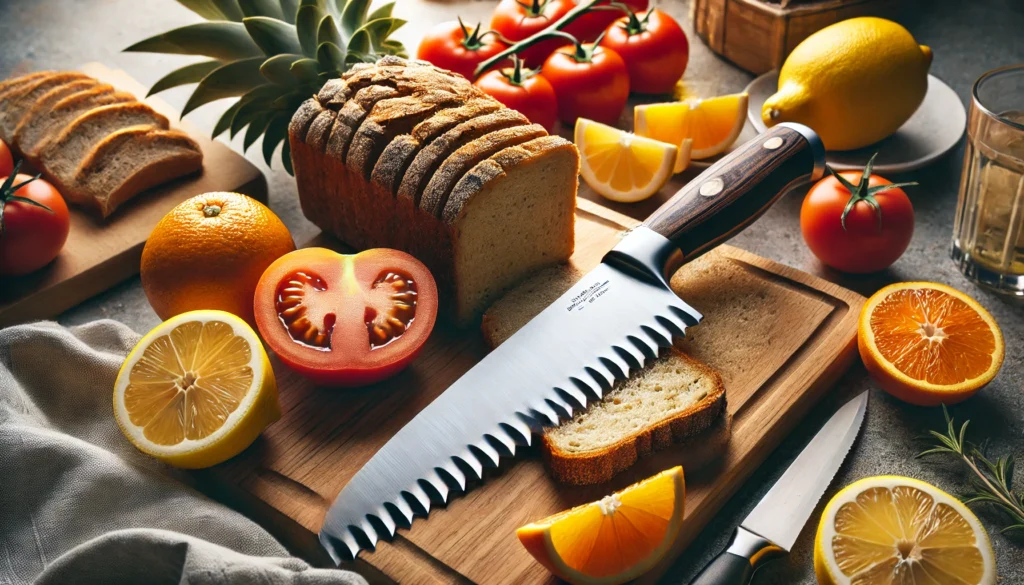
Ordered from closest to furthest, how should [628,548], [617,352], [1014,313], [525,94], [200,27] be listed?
[628,548] → [617,352] → [1014,313] → [200,27] → [525,94]

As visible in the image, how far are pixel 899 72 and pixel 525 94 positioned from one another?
105 cm

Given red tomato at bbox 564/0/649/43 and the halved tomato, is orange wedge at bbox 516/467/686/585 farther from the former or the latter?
red tomato at bbox 564/0/649/43

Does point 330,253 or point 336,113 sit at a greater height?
point 336,113

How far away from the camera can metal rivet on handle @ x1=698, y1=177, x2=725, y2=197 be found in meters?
2.24

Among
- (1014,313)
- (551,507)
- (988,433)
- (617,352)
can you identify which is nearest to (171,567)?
(551,507)

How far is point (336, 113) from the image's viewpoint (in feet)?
7.74

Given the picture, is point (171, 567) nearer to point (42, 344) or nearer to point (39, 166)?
point (42, 344)

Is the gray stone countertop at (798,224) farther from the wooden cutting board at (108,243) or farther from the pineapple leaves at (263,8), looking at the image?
the pineapple leaves at (263,8)

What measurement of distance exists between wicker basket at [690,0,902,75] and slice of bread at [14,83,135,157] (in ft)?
6.27

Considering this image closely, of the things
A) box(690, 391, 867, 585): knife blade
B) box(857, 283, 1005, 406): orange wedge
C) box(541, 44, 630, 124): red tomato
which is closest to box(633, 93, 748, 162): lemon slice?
box(541, 44, 630, 124): red tomato

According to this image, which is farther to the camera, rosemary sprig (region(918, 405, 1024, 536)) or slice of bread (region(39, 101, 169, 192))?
slice of bread (region(39, 101, 169, 192))

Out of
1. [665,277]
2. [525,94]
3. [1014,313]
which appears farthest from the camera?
[525,94]

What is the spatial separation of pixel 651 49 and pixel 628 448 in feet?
5.24

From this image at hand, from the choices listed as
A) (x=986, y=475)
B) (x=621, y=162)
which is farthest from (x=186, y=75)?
(x=986, y=475)
